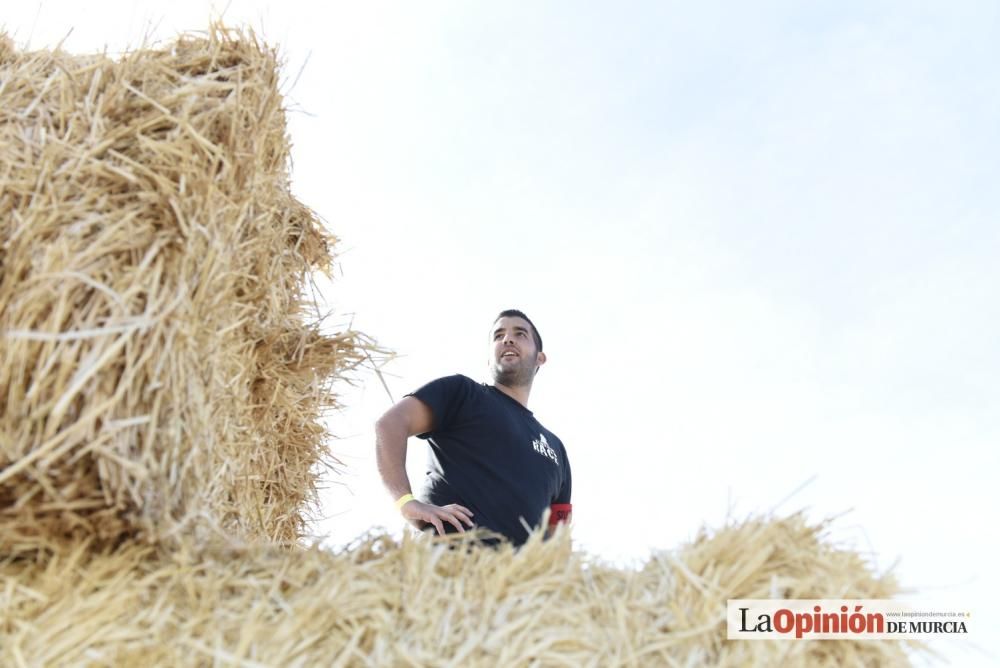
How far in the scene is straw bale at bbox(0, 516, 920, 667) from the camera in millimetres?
1365

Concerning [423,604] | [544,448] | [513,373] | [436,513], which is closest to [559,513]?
[544,448]

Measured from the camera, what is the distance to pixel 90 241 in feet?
5.01

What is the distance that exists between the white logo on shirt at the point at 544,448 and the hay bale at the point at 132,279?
1.21 metres

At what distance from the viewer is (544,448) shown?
3115 millimetres

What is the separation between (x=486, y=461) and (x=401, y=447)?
0.30 m

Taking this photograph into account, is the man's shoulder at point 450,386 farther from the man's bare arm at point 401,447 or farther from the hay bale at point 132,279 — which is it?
the hay bale at point 132,279

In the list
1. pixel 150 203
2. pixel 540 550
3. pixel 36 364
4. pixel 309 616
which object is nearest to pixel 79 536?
pixel 36 364

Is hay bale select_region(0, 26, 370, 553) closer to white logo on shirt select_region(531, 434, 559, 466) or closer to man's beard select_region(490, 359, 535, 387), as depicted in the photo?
white logo on shirt select_region(531, 434, 559, 466)

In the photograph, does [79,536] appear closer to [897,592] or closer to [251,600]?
[251,600]

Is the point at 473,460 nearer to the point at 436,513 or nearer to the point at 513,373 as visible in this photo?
the point at 436,513

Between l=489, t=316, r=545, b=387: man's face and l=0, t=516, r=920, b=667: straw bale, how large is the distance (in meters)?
1.88

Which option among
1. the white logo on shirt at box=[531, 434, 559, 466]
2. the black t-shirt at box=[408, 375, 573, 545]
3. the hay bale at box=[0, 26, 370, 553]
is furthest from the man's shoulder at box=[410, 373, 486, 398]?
the hay bale at box=[0, 26, 370, 553]

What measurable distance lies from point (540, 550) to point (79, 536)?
803 mm

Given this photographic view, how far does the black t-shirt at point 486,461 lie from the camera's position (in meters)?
2.77
